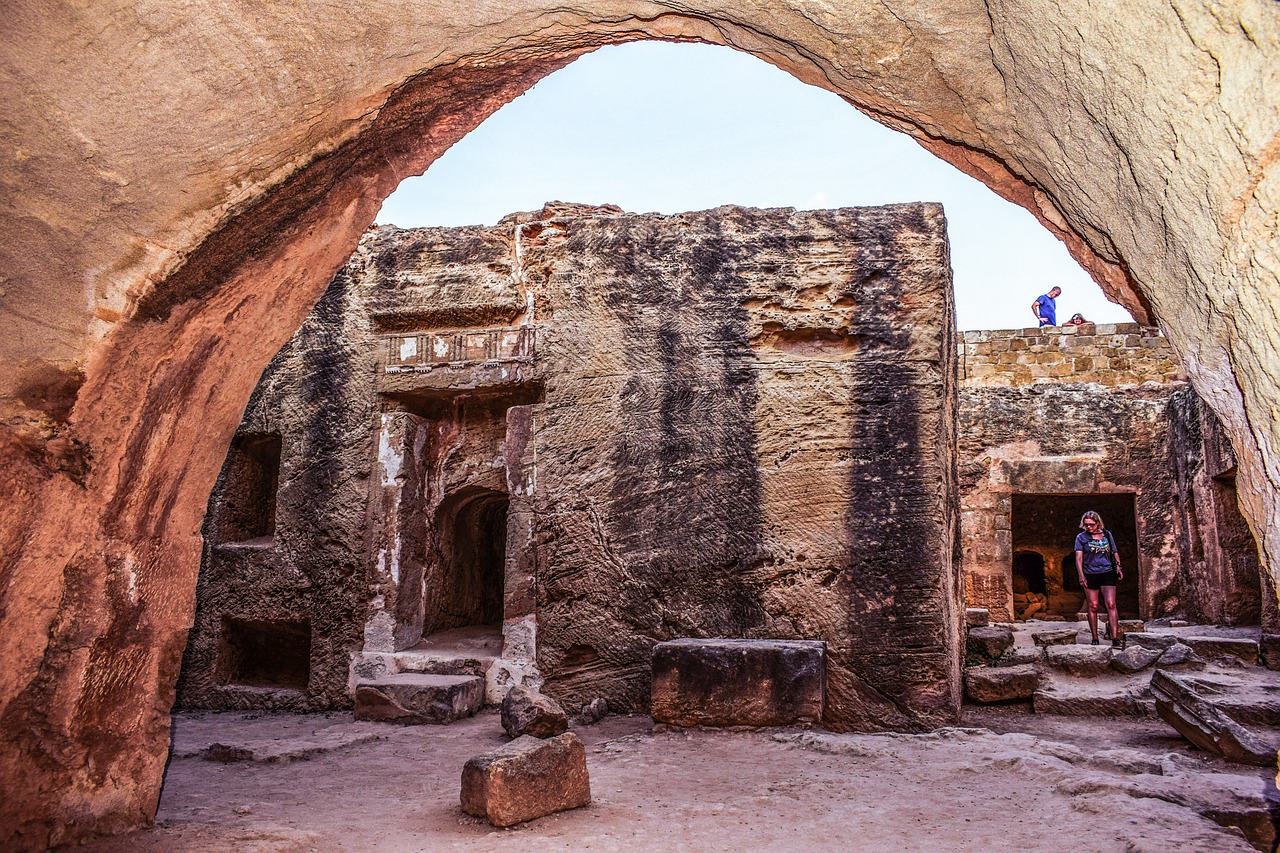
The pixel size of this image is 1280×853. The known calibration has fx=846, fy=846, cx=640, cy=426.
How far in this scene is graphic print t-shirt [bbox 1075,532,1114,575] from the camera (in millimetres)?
7566

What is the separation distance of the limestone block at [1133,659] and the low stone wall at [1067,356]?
5128mm

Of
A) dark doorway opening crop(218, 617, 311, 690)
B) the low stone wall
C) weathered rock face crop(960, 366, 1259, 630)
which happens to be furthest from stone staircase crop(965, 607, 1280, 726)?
dark doorway opening crop(218, 617, 311, 690)

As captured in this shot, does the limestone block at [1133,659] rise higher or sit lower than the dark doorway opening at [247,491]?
lower

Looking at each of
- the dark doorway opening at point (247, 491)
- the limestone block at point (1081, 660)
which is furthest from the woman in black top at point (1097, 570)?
the dark doorway opening at point (247, 491)

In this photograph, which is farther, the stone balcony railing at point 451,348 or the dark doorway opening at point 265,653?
the dark doorway opening at point 265,653

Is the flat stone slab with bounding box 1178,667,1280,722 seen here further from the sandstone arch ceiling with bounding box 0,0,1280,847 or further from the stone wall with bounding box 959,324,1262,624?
the sandstone arch ceiling with bounding box 0,0,1280,847

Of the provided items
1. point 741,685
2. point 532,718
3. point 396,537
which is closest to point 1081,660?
point 741,685

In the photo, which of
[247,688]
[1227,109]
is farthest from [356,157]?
[247,688]

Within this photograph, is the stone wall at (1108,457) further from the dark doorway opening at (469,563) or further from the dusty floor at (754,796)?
the dark doorway opening at (469,563)

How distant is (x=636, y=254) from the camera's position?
5879mm

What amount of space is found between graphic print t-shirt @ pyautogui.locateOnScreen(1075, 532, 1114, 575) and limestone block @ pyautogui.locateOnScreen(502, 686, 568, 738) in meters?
5.26

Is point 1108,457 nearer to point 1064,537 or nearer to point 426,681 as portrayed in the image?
point 1064,537

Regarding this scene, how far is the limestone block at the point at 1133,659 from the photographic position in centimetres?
634

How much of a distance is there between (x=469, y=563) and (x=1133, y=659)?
5.34 meters
